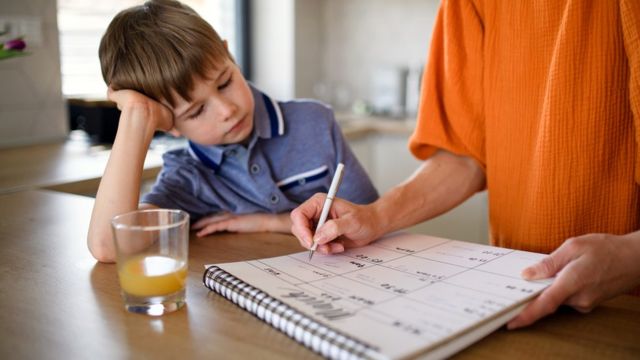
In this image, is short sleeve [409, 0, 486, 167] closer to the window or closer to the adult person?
the adult person

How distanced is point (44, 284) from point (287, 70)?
7.80 feet

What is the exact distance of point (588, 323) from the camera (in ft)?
2.19

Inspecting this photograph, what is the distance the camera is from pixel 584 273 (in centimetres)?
68

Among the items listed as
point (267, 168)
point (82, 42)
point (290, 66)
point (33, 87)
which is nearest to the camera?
point (267, 168)

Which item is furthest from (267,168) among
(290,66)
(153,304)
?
(290,66)

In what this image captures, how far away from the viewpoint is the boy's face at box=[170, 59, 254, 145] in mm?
1170

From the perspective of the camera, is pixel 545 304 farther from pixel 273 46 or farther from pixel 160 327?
pixel 273 46

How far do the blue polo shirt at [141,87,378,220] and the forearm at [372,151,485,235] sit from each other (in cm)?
29

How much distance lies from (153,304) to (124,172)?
401 mm

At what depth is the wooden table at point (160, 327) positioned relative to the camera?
604 mm

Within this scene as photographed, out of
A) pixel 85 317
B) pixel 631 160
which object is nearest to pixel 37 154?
pixel 85 317

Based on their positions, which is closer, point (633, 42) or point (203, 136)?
point (633, 42)

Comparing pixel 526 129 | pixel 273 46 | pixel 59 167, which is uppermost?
pixel 273 46

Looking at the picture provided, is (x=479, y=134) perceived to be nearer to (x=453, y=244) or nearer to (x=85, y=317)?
(x=453, y=244)
